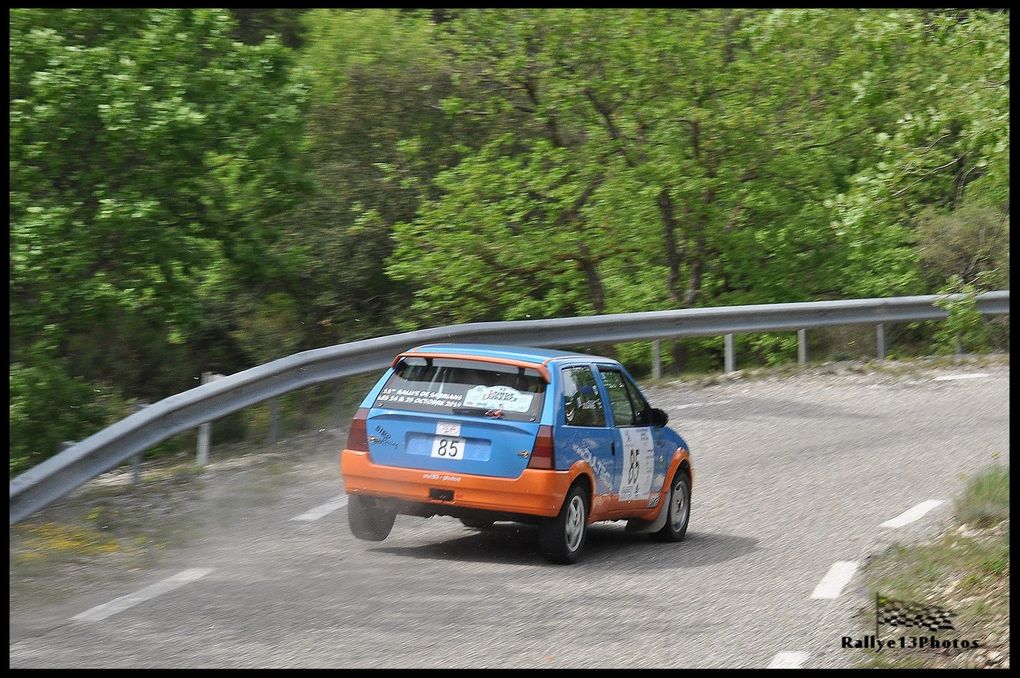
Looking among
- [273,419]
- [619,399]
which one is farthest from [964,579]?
[273,419]

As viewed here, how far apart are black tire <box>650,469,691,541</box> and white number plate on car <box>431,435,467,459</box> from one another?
223 centimetres

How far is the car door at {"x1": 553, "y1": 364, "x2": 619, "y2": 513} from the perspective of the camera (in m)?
10.2

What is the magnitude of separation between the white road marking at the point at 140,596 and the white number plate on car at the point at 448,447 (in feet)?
5.83

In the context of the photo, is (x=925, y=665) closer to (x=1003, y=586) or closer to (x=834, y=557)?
(x=1003, y=586)

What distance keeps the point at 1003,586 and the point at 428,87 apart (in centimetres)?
1835

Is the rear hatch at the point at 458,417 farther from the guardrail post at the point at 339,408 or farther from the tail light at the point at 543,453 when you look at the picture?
the guardrail post at the point at 339,408

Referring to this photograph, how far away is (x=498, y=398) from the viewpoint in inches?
405

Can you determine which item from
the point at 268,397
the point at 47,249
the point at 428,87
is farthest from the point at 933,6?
the point at 428,87

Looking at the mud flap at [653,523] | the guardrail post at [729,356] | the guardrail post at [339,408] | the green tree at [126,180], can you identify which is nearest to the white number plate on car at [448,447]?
the mud flap at [653,523]

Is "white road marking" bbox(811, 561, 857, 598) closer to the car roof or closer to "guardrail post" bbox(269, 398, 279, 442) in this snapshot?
the car roof

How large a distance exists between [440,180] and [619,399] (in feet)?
41.1

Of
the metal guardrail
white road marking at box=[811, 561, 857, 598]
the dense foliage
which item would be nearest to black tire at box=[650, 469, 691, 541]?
white road marking at box=[811, 561, 857, 598]

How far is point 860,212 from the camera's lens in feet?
38.6

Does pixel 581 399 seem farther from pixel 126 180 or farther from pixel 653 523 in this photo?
pixel 126 180
